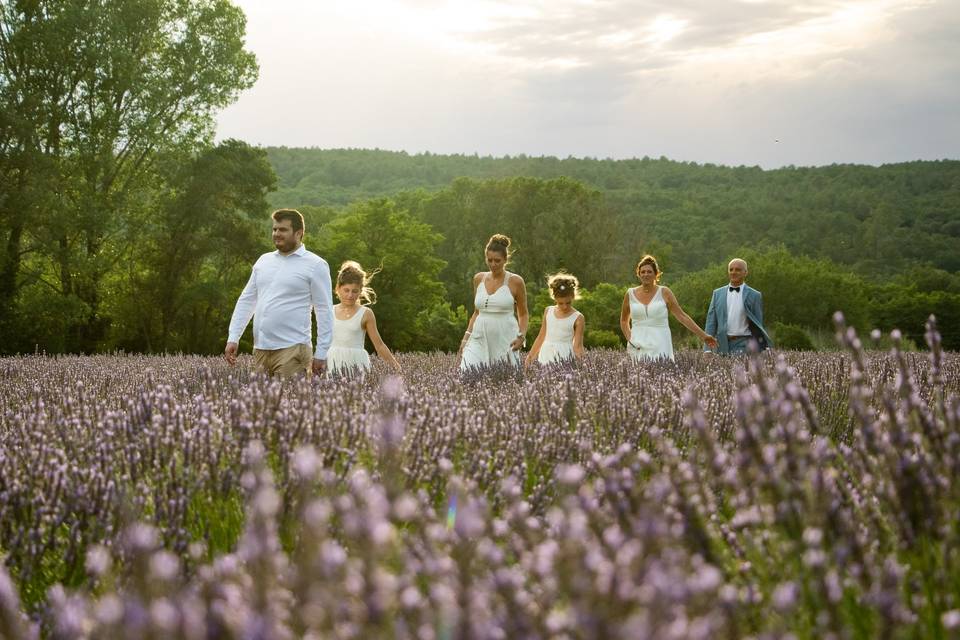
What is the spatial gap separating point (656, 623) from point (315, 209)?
Answer: 56652mm

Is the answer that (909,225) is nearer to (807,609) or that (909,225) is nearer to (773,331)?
(773,331)

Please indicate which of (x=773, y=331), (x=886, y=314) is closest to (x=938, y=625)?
(x=773, y=331)

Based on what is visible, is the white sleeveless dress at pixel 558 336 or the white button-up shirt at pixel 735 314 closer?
the white sleeveless dress at pixel 558 336

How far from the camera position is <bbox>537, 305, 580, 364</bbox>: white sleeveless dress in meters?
8.61

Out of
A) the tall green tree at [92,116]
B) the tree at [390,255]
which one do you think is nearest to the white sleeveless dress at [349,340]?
the tall green tree at [92,116]

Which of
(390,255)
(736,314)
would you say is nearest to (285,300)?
(736,314)

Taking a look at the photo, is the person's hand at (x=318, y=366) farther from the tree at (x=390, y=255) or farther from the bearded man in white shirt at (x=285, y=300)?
the tree at (x=390, y=255)

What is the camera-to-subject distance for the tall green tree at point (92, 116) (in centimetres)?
2184

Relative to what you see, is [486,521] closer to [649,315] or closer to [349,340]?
[349,340]

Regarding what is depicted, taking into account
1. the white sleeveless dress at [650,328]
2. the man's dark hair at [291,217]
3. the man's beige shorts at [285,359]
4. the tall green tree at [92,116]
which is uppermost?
the tall green tree at [92,116]

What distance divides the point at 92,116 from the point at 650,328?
20.6m

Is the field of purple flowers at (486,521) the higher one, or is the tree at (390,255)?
the tree at (390,255)

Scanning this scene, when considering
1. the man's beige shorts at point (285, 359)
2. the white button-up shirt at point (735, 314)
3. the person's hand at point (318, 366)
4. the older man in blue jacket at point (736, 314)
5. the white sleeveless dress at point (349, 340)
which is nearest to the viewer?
the person's hand at point (318, 366)

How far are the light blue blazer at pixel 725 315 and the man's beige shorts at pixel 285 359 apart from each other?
4696 mm
